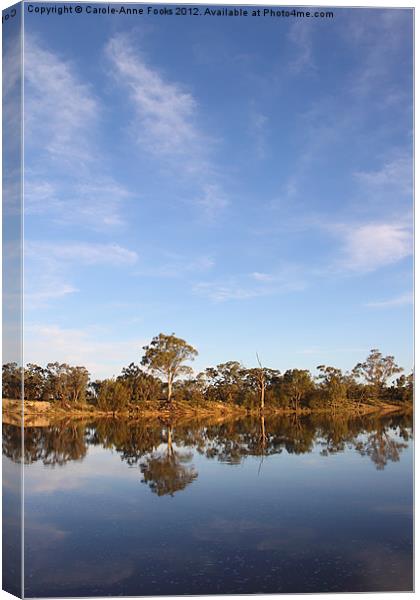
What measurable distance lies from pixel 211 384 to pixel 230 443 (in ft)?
2.84

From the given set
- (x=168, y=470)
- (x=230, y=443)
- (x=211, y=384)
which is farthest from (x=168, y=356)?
(x=168, y=470)

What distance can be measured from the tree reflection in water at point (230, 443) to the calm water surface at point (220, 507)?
24 millimetres

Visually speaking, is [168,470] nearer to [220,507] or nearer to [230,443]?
[230,443]

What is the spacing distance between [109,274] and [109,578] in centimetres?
398

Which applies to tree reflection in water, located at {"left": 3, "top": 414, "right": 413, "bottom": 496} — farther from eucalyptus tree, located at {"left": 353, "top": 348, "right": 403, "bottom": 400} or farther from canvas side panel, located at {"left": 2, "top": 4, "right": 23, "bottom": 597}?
canvas side panel, located at {"left": 2, "top": 4, "right": 23, "bottom": 597}

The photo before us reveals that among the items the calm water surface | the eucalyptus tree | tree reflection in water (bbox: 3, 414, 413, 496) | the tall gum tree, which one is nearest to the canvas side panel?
the calm water surface

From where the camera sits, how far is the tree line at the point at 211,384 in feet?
24.0

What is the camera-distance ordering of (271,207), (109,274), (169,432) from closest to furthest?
1. (271,207)
2. (109,274)
3. (169,432)

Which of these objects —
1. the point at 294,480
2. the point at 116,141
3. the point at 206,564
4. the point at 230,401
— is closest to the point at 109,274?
the point at 116,141

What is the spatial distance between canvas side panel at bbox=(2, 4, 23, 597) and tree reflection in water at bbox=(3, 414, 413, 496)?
2651mm

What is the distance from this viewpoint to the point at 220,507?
6250 mm

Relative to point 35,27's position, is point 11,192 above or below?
below

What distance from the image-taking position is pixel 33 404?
916 centimetres

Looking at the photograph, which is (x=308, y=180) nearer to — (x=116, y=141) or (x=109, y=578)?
(x=116, y=141)
